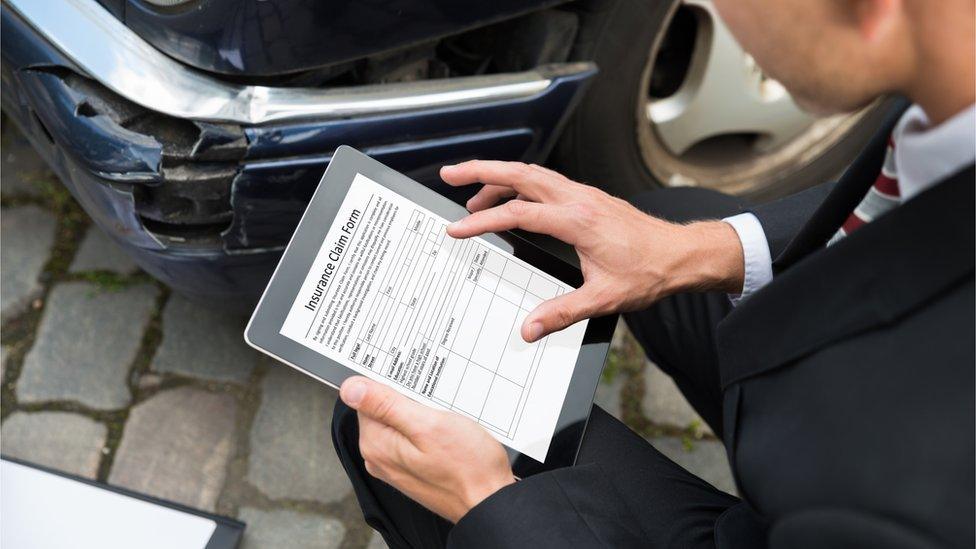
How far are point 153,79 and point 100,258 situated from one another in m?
0.84

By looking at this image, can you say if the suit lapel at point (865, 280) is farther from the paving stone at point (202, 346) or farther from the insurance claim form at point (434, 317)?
the paving stone at point (202, 346)

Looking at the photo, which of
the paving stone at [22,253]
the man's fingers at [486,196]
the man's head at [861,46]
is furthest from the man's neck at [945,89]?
the paving stone at [22,253]

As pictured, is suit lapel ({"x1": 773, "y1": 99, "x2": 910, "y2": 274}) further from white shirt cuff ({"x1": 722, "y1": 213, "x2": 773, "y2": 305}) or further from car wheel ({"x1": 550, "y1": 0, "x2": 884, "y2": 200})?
car wheel ({"x1": 550, "y1": 0, "x2": 884, "y2": 200})

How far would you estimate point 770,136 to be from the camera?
2111mm

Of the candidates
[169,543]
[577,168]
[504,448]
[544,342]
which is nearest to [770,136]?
[577,168]

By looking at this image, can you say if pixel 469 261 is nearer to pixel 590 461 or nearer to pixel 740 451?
pixel 590 461

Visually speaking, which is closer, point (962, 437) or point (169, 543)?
point (962, 437)

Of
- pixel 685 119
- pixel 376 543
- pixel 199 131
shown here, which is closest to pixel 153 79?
pixel 199 131

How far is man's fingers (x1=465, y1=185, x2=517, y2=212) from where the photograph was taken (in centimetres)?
129

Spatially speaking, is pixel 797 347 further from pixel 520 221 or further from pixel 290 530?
pixel 290 530

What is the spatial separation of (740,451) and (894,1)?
0.49m

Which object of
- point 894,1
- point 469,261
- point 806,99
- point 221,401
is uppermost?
point 894,1

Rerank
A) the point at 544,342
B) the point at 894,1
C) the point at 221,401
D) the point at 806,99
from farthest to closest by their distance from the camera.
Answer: the point at 221,401 < the point at 544,342 < the point at 806,99 < the point at 894,1

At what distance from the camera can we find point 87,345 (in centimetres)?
190
